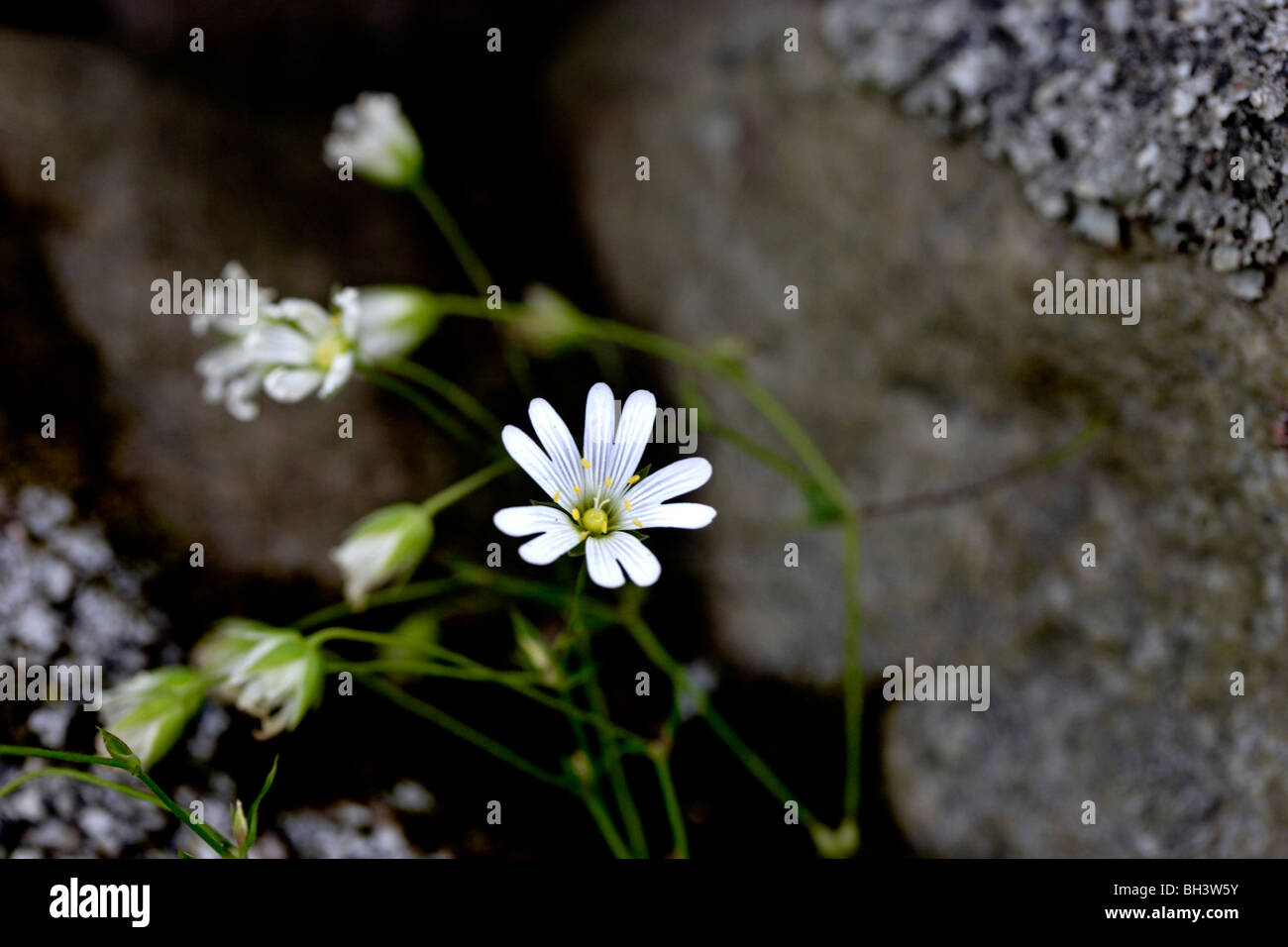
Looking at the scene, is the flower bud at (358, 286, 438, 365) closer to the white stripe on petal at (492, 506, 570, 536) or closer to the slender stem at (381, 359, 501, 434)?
the slender stem at (381, 359, 501, 434)

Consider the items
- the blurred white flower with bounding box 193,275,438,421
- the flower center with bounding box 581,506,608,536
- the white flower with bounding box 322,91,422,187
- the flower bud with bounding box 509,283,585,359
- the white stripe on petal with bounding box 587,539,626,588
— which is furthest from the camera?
the flower bud with bounding box 509,283,585,359

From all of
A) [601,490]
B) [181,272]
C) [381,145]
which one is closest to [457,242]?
[381,145]

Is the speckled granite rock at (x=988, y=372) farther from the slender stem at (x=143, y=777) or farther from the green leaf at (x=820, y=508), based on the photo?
the slender stem at (x=143, y=777)

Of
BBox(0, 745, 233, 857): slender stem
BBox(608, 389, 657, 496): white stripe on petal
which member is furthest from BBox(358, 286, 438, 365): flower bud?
BBox(0, 745, 233, 857): slender stem

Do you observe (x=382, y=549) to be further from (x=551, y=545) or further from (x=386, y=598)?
(x=551, y=545)

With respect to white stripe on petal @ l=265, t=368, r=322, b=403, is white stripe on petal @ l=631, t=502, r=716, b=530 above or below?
below

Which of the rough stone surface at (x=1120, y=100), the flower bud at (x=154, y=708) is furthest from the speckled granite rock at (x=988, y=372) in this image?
the flower bud at (x=154, y=708)
